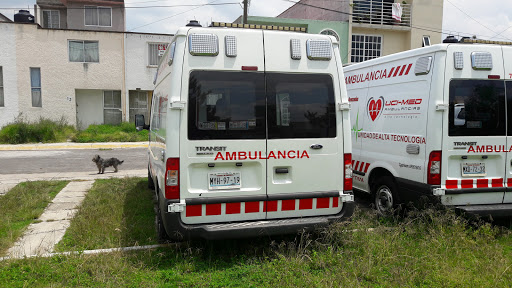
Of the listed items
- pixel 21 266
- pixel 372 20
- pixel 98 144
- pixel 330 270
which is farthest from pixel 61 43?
pixel 330 270

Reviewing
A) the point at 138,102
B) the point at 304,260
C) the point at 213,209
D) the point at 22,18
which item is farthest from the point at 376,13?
the point at 213,209

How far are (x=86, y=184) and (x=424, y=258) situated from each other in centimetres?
736

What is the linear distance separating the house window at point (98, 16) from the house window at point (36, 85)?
5.72 m

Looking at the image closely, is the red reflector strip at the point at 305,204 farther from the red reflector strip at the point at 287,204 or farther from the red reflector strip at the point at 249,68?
the red reflector strip at the point at 249,68

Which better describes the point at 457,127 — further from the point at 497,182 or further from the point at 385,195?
the point at 385,195

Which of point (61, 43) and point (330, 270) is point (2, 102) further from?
point (330, 270)

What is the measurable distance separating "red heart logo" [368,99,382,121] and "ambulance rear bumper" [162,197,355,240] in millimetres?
2631

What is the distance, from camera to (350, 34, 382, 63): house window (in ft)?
74.2

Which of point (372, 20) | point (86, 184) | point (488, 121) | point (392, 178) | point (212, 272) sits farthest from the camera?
point (372, 20)

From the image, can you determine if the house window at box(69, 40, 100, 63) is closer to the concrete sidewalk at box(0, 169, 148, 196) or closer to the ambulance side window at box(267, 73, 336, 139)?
the concrete sidewalk at box(0, 169, 148, 196)

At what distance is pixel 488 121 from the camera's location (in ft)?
17.6

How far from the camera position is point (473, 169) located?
5348mm

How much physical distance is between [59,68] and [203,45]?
1927 cm

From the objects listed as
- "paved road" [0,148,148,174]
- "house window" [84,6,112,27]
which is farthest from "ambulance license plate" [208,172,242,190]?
"house window" [84,6,112,27]
